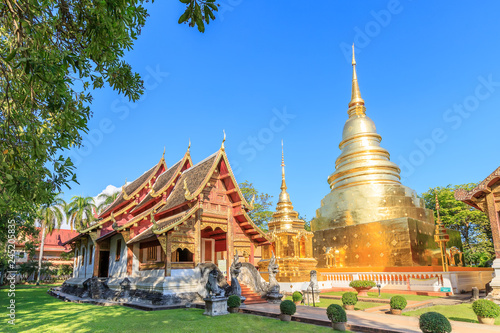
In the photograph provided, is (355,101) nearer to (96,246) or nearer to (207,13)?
(96,246)

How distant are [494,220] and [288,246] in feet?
35.8

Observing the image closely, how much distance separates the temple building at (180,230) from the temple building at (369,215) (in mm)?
8286

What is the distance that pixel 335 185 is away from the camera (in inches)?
1008

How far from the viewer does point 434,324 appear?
6.31 meters

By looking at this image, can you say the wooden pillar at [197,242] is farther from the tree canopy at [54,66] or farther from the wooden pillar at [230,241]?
the tree canopy at [54,66]

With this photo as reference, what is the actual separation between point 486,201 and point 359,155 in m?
12.4

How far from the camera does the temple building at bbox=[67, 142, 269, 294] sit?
13.1 meters

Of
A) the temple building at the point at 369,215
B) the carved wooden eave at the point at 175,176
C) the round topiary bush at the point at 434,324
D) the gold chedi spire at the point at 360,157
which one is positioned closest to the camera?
the round topiary bush at the point at 434,324

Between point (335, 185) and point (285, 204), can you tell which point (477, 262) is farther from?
point (285, 204)

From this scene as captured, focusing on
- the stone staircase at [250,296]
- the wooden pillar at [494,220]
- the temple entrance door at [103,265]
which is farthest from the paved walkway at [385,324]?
the temple entrance door at [103,265]

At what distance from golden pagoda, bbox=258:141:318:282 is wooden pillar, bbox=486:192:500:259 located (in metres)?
9.48

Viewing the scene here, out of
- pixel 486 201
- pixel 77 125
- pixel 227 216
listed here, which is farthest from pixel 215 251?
pixel 77 125

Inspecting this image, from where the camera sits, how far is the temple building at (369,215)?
19391 mm

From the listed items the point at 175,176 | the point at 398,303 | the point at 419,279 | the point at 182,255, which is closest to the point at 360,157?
the point at 419,279
